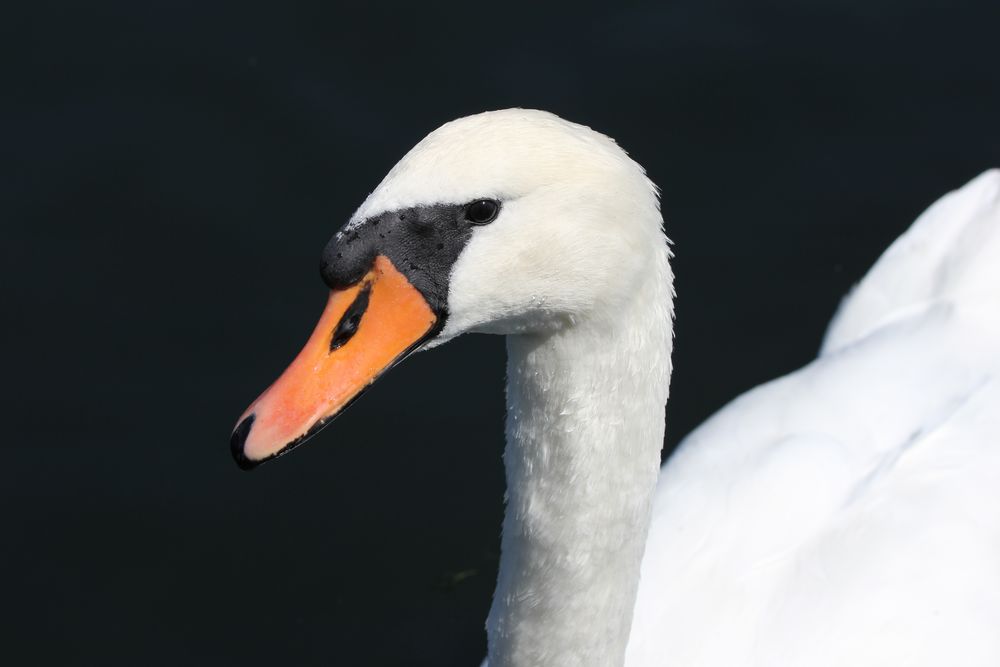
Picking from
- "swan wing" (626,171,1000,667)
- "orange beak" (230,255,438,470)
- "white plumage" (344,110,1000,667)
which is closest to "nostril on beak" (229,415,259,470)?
"orange beak" (230,255,438,470)

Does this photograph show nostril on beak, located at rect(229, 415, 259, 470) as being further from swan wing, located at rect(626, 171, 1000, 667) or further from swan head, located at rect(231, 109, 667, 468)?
swan wing, located at rect(626, 171, 1000, 667)

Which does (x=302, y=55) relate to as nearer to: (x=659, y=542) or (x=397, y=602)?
(x=397, y=602)

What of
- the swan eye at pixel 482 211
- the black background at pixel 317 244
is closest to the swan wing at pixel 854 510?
the black background at pixel 317 244

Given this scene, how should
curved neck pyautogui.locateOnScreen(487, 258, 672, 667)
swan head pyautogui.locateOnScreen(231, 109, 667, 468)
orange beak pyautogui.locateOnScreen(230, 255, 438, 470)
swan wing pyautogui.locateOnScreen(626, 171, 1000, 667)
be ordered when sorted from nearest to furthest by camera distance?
1. swan head pyautogui.locateOnScreen(231, 109, 667, 468)
2. orange beak pyautogui.locateOnScreen(230, 255, 438, 470)
3. curved neck pyautogui.locateOnScreen(487, 258, 672, 667)
4. swan wing pyautogui.locateOnScreen(626, 171, 1000, 667)

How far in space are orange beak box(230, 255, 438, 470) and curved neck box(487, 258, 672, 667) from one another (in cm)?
37

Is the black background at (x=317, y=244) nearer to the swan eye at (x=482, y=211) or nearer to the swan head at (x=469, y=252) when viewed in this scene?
the swan head at (x=469, y=252)

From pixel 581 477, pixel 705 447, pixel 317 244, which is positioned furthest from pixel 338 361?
pixel 317 244

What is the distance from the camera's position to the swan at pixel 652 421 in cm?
318

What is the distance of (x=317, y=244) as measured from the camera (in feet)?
23.0

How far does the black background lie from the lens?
6.30 meters

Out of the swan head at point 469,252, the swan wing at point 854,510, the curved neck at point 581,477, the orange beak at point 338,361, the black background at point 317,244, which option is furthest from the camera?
the black background at point 317,244

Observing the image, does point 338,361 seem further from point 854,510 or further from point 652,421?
point 854,510

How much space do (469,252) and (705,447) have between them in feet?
8.93

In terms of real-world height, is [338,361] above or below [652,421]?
above
